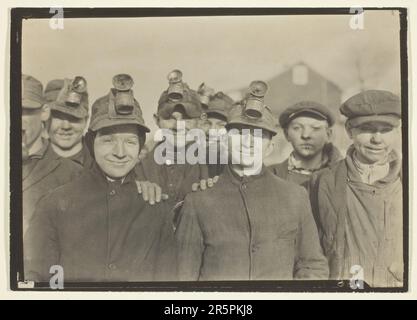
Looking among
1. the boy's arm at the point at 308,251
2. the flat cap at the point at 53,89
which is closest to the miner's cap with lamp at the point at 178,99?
the flat cap at the point at 53,89

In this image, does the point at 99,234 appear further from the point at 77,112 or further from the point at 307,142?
the point at 307,142

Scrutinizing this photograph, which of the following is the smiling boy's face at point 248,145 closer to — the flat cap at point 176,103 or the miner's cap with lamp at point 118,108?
the flat cap at point 176,103

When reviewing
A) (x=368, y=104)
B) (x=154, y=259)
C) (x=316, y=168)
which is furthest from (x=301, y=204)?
(x=154, y=259)

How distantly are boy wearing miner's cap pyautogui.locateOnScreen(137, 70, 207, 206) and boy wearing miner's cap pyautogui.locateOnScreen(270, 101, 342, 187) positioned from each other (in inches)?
10.4

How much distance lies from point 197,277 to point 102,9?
2.95 feet

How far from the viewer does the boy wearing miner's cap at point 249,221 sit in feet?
5.26

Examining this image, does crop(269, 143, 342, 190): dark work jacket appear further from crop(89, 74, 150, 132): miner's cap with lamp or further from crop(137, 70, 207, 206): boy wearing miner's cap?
crop(89, 74, 150, 132): miner's cap with lamp

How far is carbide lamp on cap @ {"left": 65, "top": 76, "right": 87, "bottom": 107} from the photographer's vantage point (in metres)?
1.62

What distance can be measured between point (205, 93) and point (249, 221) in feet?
1.39

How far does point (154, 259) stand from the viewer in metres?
1.62

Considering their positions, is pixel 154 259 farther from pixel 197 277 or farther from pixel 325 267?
pixel 325 267

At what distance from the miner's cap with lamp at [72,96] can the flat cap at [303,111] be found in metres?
0.62
